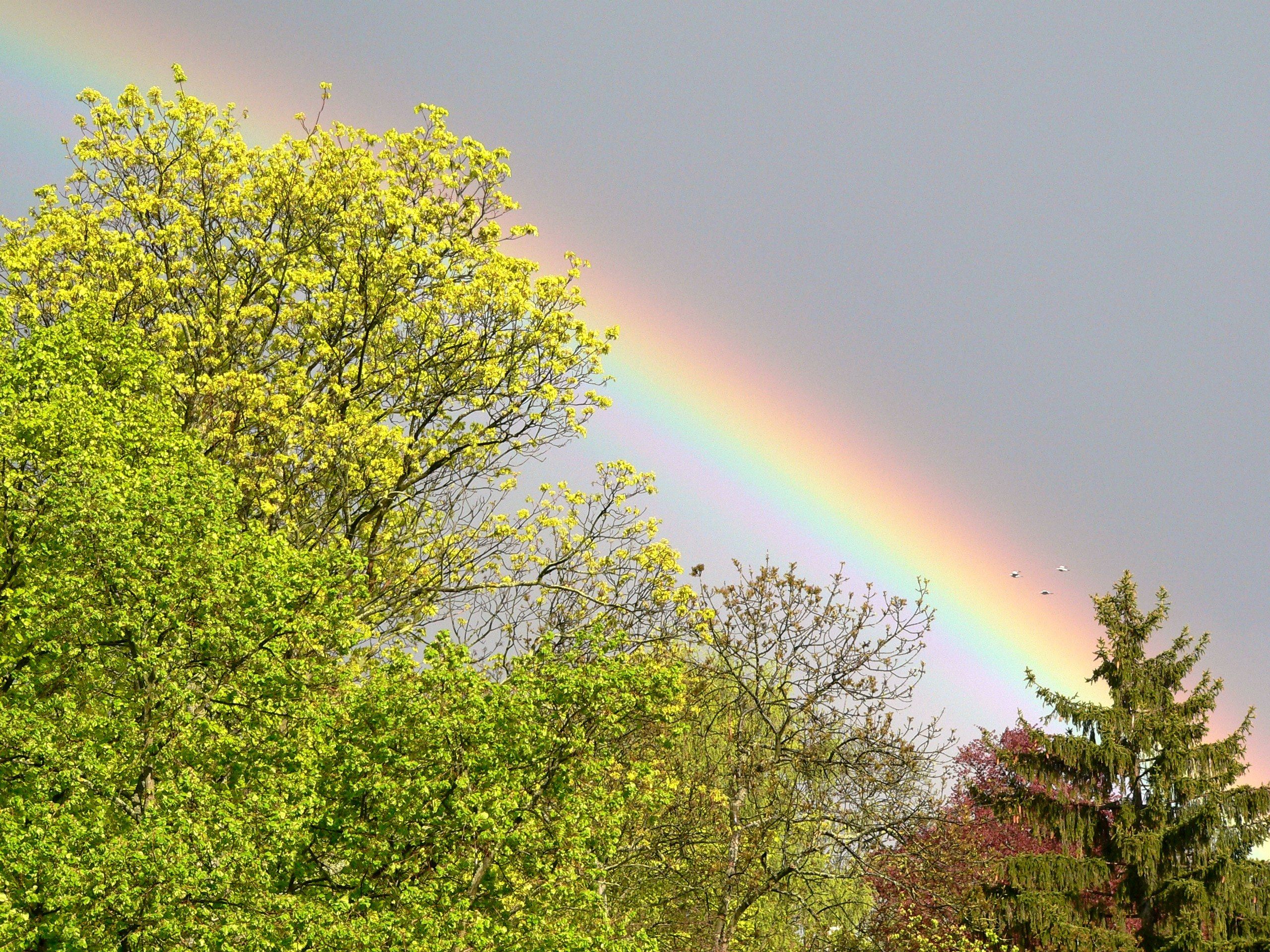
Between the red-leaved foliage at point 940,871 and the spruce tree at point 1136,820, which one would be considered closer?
the red-leaved foliage at point 940,871

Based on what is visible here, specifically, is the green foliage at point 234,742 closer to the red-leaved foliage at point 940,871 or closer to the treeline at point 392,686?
the treeline at point 392,686

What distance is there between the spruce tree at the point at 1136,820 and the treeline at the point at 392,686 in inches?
3.7

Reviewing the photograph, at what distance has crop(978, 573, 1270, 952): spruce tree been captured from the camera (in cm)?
2645

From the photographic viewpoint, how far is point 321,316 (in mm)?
26625

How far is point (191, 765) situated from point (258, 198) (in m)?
16.1

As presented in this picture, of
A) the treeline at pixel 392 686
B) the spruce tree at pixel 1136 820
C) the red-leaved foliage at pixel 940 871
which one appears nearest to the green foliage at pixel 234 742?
the treeline at pixel 392 686

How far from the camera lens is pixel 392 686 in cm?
1658

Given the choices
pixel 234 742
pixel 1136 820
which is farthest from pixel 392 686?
pixel 1136 820

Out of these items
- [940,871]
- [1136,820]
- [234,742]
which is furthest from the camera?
[1136,820]

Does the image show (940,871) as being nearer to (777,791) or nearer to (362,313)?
(777,791)

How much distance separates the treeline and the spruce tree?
9 cm

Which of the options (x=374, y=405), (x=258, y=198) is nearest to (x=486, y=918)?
(x=374, y=405)

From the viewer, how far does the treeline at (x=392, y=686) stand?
1500 centimetres

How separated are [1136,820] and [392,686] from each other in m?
21.0
